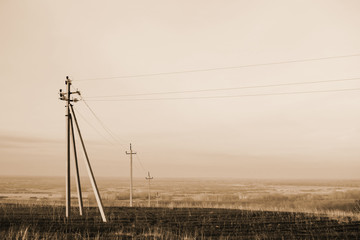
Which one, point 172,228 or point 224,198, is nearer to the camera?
point 172,228

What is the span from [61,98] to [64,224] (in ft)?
23.7

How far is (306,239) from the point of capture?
13.0 meters

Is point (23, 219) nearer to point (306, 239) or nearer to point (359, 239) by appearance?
point (306, 239)

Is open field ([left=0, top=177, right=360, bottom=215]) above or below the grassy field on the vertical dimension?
below

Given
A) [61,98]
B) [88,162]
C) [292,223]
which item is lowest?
[292,223]

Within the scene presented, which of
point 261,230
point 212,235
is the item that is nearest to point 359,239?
point 261,230

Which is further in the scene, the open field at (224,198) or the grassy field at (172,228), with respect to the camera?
the open field at (224,198)

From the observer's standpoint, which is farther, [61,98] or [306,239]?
[61,98]

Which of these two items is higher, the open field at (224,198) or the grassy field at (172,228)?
the grassy field at (172,228)

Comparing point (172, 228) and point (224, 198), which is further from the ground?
point (172, 228)

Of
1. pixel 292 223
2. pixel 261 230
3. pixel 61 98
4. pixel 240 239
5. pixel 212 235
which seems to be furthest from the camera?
pixel 61 98

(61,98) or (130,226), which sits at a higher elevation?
(61,98)

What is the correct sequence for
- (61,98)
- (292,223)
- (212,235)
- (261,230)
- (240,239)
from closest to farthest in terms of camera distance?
(240,239) → (212,235) → (261,230) → (292,223) → (61,98)

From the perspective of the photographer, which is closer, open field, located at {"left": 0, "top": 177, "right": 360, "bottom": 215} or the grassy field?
the grassy field
